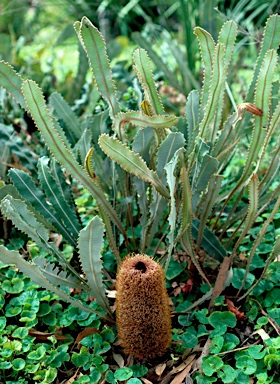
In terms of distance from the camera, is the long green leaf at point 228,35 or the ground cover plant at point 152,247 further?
the long green leaf at point 228,35

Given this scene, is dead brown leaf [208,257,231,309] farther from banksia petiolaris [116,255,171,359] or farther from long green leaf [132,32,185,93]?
long green leaf [132,32,185,93]

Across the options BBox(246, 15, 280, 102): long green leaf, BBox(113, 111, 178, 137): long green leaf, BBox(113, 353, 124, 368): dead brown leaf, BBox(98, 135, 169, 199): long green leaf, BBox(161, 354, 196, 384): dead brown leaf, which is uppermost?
BBox(246, 15, 280, 102): long green leaf

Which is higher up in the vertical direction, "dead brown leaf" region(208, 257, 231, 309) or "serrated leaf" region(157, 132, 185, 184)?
"serrated leaf" region(157, 132, 185, 184)

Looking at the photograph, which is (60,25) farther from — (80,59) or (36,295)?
(36,295)

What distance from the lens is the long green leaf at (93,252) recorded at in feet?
4.28

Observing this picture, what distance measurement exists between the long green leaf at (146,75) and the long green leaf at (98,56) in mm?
85

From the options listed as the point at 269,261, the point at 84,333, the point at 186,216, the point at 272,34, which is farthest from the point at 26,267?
the point at 272,34

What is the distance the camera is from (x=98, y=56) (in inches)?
59.5

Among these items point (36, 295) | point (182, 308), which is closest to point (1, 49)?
point (36, 295)

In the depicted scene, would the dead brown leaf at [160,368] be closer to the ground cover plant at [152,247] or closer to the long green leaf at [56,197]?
the ground cover plant at [152,247]

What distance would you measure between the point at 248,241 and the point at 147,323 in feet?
2.00

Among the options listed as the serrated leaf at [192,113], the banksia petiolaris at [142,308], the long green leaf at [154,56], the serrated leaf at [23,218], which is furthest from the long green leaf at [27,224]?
the long green leaf at [154,56]

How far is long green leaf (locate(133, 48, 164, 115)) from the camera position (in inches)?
60.3

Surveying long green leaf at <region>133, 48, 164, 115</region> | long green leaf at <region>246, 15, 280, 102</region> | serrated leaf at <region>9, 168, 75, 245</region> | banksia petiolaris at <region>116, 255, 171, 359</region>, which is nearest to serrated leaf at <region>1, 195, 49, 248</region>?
serrated leaf at <region>9, 168, 75, 245</region>
